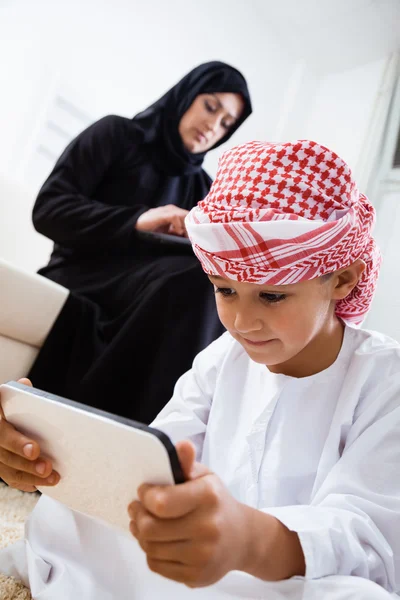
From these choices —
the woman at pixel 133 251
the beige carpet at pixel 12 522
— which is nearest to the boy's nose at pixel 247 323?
the beige carpet at pixel 12 522

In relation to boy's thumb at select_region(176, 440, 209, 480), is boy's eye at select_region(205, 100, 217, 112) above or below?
above

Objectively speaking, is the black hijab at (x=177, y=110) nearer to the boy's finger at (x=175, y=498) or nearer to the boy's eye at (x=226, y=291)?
the boy's eye at (x=226, y=291)

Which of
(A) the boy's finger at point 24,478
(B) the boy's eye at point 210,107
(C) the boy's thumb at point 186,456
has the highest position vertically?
(B) the boy's eye at point 210,107

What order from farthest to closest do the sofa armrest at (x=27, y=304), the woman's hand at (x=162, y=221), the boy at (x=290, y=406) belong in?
the woman's hand at (x=162, y=221) → the sofa armrest at (x=27, y=304) → the boy at (x=290, y=406)

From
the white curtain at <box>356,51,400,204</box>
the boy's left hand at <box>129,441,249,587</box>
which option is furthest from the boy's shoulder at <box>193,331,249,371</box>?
the white curtain at <box>356,51,400,204</box>

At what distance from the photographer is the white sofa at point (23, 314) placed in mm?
1226

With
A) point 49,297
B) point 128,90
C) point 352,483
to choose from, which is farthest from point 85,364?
point 128,90

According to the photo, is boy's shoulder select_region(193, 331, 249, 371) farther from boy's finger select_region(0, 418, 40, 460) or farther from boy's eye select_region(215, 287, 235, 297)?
boy's finger select_region(0, 418, 40, 460)

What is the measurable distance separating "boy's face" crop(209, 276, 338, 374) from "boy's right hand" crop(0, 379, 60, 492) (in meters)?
0.29

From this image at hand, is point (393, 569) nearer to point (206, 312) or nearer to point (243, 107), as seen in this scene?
point (206, 312)

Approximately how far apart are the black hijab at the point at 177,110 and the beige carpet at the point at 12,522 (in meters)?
1.15

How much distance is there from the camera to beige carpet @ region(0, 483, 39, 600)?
692 millimetres

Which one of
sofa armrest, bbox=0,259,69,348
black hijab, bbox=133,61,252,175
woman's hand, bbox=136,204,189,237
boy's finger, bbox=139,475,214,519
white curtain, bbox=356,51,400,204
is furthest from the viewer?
white curtain, bbox=356,51,400,204

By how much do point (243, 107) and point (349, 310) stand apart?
124 cm
